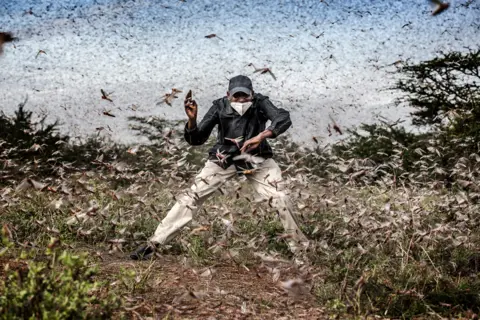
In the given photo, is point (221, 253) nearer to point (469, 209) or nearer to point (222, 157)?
point (222, 157)

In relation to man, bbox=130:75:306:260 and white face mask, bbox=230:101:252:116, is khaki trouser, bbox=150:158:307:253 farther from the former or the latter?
white face mask, bbox=230:101:252:116

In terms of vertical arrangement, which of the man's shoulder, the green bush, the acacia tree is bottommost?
the acacia tree

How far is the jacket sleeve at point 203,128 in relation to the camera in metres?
5.76

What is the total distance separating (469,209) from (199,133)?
3012 mm

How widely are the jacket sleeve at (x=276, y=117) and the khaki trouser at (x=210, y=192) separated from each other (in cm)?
40

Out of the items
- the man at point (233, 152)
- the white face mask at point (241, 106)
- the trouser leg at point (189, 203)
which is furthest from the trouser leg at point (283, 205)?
the white face mask at point (241, 106)

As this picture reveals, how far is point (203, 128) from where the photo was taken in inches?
230

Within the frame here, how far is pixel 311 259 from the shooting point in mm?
5281

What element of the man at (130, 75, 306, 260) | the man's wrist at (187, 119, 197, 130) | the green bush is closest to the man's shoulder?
the man at (130, 75, 306, 260)

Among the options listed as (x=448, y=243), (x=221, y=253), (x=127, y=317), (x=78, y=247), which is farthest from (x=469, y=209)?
(x=78, y=247)

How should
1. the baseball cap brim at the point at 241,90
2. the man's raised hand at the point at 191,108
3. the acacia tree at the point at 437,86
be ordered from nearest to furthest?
the man's raised hand at the point at 191,108 → the baseball cap brim at the point at 241,90 → the acacia tree at the point at 437,86

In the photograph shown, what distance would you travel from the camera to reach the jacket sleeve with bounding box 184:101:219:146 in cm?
576

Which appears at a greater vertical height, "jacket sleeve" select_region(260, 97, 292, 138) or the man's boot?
"jacket sleeve" select_region(260, 97, 292, 138)

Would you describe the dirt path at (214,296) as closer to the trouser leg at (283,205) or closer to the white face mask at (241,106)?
the trouser leg at (283,205)
